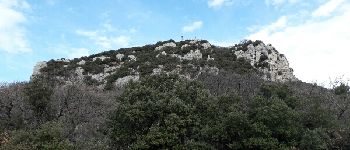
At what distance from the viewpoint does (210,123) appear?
33.0 meters

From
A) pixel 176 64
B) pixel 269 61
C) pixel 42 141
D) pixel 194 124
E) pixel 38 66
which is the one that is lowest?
pixel 42 141

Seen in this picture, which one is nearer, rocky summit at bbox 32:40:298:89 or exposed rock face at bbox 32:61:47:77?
rocky summit at bbox 32:40:298:89

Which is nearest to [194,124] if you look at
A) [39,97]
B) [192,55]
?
[39,97]

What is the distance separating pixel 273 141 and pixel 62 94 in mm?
22963

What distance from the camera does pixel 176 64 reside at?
2346 inches

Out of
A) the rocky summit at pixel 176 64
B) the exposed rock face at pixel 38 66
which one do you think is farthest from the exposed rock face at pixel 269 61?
the exposed rock face at pixel 38 66

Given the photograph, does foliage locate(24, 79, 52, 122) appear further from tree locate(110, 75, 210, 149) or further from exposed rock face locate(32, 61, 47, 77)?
exposed rock face locate(32, 61, 47, 77)

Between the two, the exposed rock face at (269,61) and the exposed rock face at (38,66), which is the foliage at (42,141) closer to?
the exposed rock face at (269,61)

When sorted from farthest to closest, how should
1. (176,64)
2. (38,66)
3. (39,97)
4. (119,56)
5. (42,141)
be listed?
(119,56)
(38,66)
(176,64)
(39,97)
(42,141)

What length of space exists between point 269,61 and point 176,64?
40.5 ft

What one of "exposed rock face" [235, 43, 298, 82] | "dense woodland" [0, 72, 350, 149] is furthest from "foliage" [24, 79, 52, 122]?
"exposed rock face" [235, 43, 298, 82]

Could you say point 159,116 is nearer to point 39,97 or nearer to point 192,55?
point 39,97

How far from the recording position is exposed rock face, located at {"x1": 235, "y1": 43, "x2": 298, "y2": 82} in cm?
5956

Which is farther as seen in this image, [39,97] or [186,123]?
[39,97]
